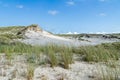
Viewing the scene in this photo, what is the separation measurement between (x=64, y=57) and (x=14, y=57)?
1.86 meters

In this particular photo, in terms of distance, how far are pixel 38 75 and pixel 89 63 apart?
6.78 ft

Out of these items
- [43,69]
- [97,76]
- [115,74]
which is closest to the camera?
[115,74]

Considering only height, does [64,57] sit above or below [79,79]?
above

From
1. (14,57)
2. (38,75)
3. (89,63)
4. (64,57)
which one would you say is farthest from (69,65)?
(14,57)

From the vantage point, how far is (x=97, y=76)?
21.4ft

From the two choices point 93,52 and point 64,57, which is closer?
point 64,57

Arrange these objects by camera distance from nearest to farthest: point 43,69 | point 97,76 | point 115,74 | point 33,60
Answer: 1. point 115,74
2. point 97,76
3. point 43,69
4. point 33,60

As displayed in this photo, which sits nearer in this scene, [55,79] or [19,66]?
[55,79]

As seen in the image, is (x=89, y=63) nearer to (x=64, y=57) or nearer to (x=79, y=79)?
(x=64, y=57)

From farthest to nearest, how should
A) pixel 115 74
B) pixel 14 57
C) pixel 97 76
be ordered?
pixel 14 57, pixel 97 76, pixel 115 74

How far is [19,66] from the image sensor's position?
24.7ft

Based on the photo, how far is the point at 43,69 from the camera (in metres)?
7.38

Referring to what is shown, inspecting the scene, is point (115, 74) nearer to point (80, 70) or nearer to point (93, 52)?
point (80, 70)

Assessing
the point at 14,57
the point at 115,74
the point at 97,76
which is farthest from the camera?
the point at 14,57
